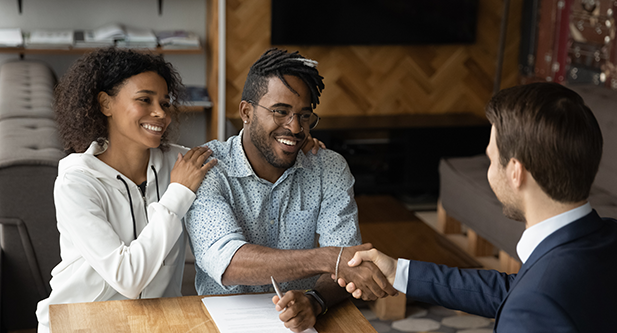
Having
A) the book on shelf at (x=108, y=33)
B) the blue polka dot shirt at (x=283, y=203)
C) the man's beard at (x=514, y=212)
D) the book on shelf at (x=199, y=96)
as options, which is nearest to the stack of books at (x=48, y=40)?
the book on shelf at (x=108, y=33)

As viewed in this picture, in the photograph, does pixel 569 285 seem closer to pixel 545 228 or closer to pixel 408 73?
pixel 545 228

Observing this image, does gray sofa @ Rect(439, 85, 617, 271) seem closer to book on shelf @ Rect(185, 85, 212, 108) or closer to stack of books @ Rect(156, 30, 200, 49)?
book on shelf @ Rect(185, 85, 212, 108)

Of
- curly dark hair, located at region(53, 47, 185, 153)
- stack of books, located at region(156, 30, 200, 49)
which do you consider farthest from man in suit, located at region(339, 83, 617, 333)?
stack of books, located at region(156, 30, 200, 49)

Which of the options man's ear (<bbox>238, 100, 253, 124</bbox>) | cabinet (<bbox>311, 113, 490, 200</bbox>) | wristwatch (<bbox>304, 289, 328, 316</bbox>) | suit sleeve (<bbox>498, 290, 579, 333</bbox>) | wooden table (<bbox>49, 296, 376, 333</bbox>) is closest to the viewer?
suit sleeve (<bbox>498, 290, 579, 333</bbox>)

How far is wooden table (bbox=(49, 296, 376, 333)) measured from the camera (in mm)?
1195

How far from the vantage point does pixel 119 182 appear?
4.83 feet

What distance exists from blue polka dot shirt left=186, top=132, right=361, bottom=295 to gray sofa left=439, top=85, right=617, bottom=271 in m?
1.35

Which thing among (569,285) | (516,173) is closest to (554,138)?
(516,173)

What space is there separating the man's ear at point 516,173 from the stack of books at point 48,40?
3.20 m

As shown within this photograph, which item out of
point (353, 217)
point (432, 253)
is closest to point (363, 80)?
point (432, 253)

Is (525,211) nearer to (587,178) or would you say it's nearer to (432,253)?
(587,178)

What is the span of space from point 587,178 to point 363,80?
3458 millimetres

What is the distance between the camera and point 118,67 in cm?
151

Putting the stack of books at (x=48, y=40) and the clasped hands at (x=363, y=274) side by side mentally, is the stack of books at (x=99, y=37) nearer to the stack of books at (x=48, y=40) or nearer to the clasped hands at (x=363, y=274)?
the stack of books at (x=48, y=40)
